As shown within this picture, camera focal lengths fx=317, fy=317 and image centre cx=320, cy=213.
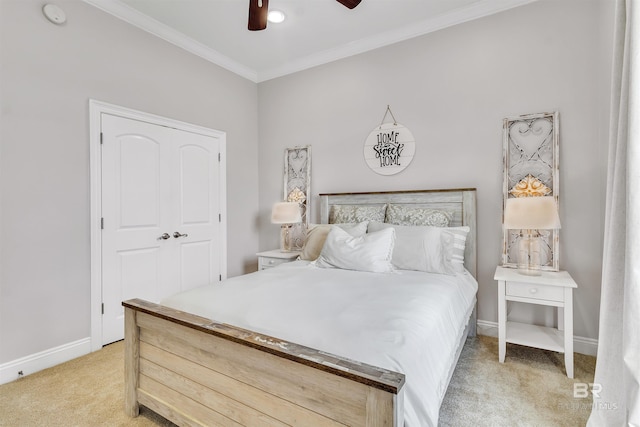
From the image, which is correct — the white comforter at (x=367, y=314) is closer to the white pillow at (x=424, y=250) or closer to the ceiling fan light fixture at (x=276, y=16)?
the white pillow at (x=424, y=250)

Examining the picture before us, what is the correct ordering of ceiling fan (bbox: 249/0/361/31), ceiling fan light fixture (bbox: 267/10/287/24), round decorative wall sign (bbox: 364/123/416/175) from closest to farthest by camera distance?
1. ceiling fan (bbox: 249/0/361/31)
2. ceiling fan light fixture (bbox: 267/10/287/24)
3. round decorative wall sign (bbox: 364/123/416/175)

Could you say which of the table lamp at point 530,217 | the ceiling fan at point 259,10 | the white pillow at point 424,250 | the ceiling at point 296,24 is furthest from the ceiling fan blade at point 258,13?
the table lamp at point 530,217

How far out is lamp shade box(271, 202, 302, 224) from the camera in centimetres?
354

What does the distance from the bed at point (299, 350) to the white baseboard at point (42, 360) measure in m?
1.12

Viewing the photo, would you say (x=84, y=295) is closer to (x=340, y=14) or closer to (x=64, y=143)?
(x=64, y=143)

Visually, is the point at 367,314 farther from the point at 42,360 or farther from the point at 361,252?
the point at 42,360

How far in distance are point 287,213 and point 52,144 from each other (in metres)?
2.08

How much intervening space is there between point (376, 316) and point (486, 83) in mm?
2405

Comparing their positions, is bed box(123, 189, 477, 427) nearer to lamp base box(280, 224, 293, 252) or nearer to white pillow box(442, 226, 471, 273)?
white pillow box(442, 226, 471, 273)

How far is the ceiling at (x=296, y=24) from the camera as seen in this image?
2.73m

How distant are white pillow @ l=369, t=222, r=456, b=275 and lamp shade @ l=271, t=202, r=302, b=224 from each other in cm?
135

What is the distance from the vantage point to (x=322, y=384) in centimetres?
107

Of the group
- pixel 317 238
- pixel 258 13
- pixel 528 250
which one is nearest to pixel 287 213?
pixel 317 238

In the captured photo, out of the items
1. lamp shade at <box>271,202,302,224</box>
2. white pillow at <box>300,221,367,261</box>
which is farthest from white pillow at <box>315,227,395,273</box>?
lamp shade at <box>271,202,302,224</box>
